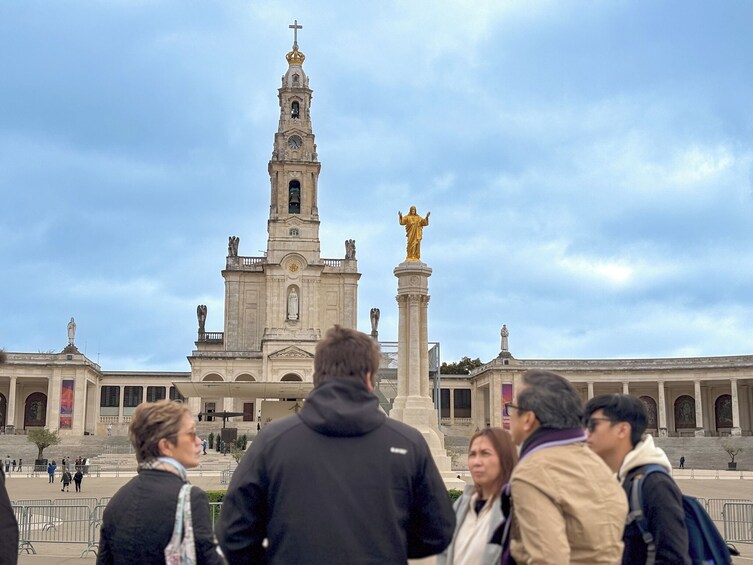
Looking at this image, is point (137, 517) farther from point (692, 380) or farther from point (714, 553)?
point (692, 380)

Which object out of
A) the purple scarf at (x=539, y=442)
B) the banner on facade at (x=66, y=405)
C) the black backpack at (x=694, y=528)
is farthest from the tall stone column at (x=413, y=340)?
the banner on facade at (x=66, y=405)

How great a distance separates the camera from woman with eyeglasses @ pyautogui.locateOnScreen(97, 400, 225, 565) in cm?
489

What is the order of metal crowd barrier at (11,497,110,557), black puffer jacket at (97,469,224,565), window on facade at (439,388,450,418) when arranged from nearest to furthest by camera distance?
1. black puffer jacket at (97,469,224,565)
2. metal crowd barrier at (11,497,110,557)
3. window on facade at (439,388,450,418)

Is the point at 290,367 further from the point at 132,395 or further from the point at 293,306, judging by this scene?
the point at 132,395

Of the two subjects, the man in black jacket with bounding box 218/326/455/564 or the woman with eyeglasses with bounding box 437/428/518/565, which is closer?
the man in black jacket with bounding box 218/326/455/564

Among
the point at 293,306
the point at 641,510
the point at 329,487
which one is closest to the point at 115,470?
the point at 293,306

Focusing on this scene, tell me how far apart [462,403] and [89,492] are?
5452 cm

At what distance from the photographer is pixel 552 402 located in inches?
187

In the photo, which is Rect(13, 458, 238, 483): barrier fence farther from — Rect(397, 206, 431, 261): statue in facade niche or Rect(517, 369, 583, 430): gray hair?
Rect(517, 369, 583, 430): gray hair

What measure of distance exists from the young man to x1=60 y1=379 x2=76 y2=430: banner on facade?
72599 millimetres

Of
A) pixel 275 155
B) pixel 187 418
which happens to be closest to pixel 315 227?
pixel 275 155

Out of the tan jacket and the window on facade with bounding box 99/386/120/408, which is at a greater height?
the window on facade with bounding box 99/386/120/408

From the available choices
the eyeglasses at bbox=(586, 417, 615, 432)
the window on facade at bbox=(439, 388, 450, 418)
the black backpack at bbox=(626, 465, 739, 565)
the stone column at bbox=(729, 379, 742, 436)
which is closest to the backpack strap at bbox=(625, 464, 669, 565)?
the black backpack at bbox=(626, 465, 739, 565)

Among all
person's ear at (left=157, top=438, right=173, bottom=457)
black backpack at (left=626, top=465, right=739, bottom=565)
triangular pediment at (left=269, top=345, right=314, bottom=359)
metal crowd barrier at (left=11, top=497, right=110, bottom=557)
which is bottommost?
metal crowd barrier at (left=11, top=497, right=110, bottom=557)
